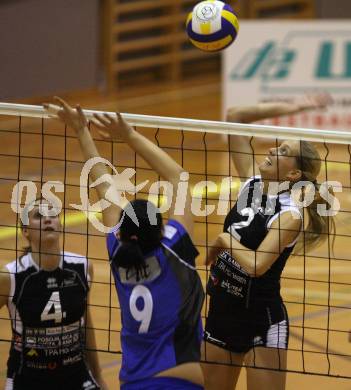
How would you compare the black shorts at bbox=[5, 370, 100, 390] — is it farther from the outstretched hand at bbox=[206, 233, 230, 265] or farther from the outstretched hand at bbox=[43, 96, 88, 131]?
the outstretched hand at bbox=[43, 96, 88, 131]

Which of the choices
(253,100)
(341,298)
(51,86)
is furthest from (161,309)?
(51,86)

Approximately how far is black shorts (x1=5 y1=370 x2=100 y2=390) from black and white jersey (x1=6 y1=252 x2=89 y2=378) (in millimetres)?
35

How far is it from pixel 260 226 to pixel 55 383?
139cm

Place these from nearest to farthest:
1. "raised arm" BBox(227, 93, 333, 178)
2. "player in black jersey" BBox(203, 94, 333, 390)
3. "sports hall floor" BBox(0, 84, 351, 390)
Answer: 1. "player in black jersey" BBox(203, 94, 333, 390)
2. "raised arm" BBox(227, 93, 333, 178)
3. "sports hall floor" BBox(0, 84, 351, 390)

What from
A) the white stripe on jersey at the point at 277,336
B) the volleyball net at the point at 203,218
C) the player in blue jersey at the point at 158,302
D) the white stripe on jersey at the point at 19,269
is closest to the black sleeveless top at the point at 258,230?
the white stripe on jersey at the point at 277,336

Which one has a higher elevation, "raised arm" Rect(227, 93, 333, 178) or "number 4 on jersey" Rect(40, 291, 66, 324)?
"raised arm" Rect(227, 93, 333, 178)

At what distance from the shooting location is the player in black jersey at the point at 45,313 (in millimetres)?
4879

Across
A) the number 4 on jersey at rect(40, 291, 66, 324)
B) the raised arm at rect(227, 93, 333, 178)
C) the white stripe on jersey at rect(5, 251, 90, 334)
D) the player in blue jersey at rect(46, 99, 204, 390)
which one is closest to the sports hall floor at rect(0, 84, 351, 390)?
the raised arm at rect(227, 93, 333, 178)

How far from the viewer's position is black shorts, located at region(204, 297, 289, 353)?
5.11 meters

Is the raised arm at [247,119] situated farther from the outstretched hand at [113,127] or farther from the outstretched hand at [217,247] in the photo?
the outstretched hand at [113,127]

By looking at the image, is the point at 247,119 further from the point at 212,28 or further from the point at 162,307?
the point at 162,307

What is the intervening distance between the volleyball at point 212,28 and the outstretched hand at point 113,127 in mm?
2037

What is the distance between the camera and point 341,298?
8.12 m

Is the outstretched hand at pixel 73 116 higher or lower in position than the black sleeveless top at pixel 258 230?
higher
